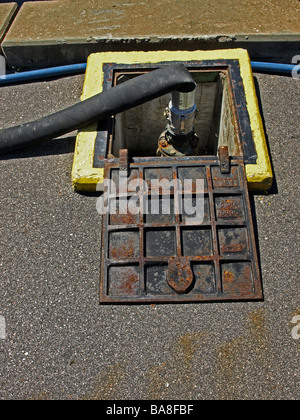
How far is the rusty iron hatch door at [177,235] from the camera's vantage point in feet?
9.11

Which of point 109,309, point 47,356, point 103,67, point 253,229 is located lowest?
point 47,356

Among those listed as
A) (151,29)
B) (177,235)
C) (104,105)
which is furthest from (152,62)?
(177,235)

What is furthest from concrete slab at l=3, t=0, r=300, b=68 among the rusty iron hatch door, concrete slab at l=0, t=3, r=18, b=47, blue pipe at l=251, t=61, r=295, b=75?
the rusty iron hatch door

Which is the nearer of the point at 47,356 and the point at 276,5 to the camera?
the point at 47,356

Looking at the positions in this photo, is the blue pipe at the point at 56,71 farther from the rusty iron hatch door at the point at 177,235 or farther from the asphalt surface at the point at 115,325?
the rusty iron hatch door at the point at 177,235

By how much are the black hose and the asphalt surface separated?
0.50 metres

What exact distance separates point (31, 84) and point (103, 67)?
3.09ft

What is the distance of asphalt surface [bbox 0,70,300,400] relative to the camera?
2555 mm

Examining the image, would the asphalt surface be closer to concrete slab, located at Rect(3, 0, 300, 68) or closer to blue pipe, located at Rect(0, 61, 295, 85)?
blue pipe, located at Rect(0, 61, 295, 85)

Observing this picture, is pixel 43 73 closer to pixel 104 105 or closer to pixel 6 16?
pixel 6 16

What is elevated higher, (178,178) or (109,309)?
(178,178)

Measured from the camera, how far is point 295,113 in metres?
3.79
